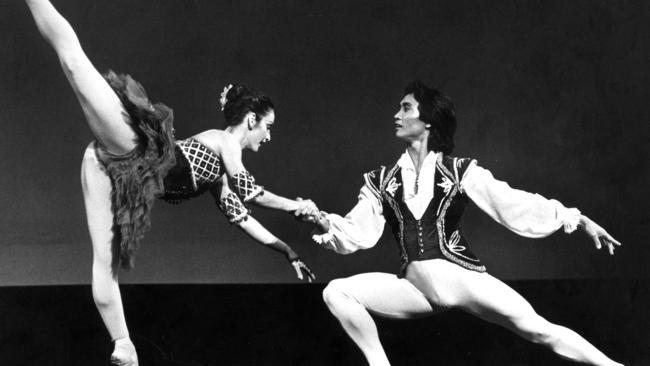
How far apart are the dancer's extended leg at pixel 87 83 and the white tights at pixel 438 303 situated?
3.63ft

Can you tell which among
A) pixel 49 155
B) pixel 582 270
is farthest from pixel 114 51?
pixel 582 270

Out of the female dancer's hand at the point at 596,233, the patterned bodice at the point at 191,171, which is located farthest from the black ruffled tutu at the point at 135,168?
the female dancer's hand at the point at 596,233

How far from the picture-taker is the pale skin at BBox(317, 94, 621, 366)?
355 cm

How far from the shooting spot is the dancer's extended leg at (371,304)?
3691mm

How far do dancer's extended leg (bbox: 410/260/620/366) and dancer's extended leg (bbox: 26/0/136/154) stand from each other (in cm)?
136

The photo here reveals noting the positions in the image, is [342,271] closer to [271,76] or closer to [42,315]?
[271,76]

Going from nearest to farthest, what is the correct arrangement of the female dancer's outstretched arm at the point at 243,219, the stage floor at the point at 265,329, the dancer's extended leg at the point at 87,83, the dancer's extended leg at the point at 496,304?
1. the dancer's extended leg at the point at 87,83
2. the dancer's extended leg at the point at 496,304
3. the female dancer's outstretched arm at the point at 243,219
4. the stage floor at the point at 265,329

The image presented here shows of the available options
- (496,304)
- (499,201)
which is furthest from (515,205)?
(496,304)

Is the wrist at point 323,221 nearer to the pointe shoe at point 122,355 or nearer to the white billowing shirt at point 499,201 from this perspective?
the white billowing shirt at point 499,201

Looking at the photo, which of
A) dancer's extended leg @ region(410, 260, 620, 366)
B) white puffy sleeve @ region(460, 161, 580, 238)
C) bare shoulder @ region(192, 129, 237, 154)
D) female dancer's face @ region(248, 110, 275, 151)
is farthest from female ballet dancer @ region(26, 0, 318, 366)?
white puffy sleeve @ region(460, 161, 580, 238)

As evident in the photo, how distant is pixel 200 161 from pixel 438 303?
1.23m

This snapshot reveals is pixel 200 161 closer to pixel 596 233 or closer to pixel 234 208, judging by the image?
pixel 234 208

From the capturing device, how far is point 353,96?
5.13 meters

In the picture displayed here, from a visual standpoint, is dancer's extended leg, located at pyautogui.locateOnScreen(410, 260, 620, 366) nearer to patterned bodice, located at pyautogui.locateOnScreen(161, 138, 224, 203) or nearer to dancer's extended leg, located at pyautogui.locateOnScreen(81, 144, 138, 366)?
patterned bodice, located at pyautogui.locateOnScreen(161, 138, 224, 203)
